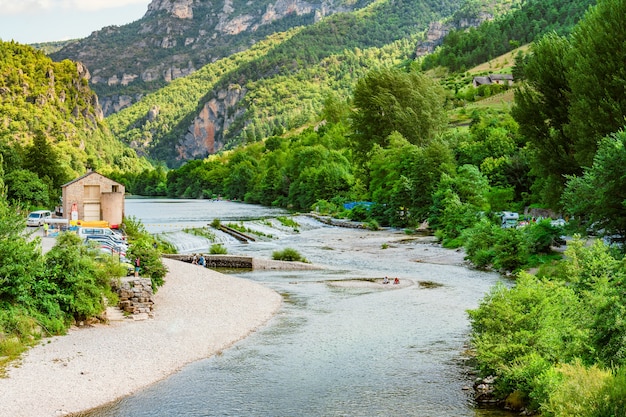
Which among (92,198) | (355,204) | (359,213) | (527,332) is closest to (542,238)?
(527,332)

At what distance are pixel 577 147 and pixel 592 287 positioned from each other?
19.5 meters

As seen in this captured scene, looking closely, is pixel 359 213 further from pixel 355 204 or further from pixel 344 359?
pixel 344 359

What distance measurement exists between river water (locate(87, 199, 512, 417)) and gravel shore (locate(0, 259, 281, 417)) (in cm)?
69

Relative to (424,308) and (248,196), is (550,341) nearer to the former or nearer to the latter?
(424,308)

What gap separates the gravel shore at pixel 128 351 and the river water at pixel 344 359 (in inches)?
27.0

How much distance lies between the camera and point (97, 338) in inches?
899

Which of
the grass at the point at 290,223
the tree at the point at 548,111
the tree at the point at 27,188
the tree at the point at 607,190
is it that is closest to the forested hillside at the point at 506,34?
the grass at the point at 290,223

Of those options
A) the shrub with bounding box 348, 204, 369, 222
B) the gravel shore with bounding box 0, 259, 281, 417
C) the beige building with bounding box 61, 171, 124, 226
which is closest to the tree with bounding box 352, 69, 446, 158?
the shrub with bounding box 348, 204, 369, 222

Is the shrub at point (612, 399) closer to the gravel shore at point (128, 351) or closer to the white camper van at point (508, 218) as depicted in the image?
the gravel shore at point (128, 351)

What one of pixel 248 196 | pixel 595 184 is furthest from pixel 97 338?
pixel 248 196

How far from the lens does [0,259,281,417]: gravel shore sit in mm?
17297

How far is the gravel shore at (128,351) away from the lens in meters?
17.3

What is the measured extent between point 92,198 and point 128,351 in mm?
32860

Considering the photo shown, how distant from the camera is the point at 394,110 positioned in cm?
8819
